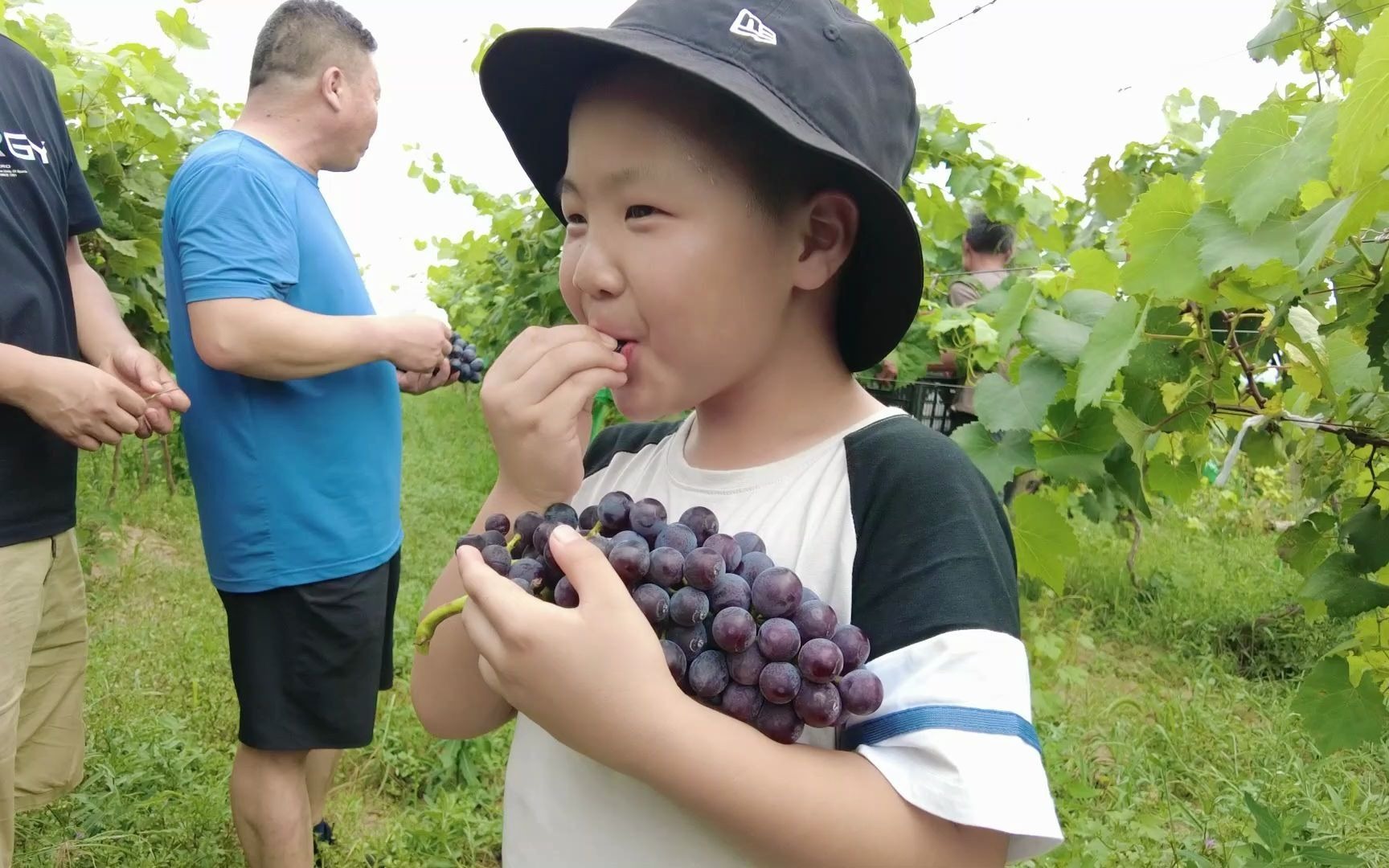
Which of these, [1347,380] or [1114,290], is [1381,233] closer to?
[1347,380]

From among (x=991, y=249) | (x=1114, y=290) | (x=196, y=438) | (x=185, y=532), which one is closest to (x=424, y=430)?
(x=185, y=532)

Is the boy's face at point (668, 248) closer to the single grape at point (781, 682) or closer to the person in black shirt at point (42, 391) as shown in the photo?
the single grape at point (781, 682)

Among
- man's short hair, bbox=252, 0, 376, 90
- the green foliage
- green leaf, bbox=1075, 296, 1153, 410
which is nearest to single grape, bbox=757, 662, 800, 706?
green leaf, bbox=1075, 296, 1153, 410

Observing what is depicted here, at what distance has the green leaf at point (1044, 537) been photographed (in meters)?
1.62

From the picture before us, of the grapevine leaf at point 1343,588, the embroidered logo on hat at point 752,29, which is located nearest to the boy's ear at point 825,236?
the embroidered logo on hat at point 752,29

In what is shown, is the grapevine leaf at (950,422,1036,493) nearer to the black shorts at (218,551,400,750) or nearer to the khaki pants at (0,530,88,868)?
the black shorts at (218,551,400,750)

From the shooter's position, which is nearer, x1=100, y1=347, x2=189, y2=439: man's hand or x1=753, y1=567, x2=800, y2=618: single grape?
x1=753, y1=567, x2=800, y2=618: single grape

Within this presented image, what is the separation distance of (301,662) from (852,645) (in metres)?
1.82

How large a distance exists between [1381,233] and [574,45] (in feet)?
3.51

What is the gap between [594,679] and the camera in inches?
31.2

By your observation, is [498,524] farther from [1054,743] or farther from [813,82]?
[1054,743]

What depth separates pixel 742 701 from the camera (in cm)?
83

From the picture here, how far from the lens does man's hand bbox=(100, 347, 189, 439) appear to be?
1889mm

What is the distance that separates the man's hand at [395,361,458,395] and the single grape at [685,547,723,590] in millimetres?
1688
